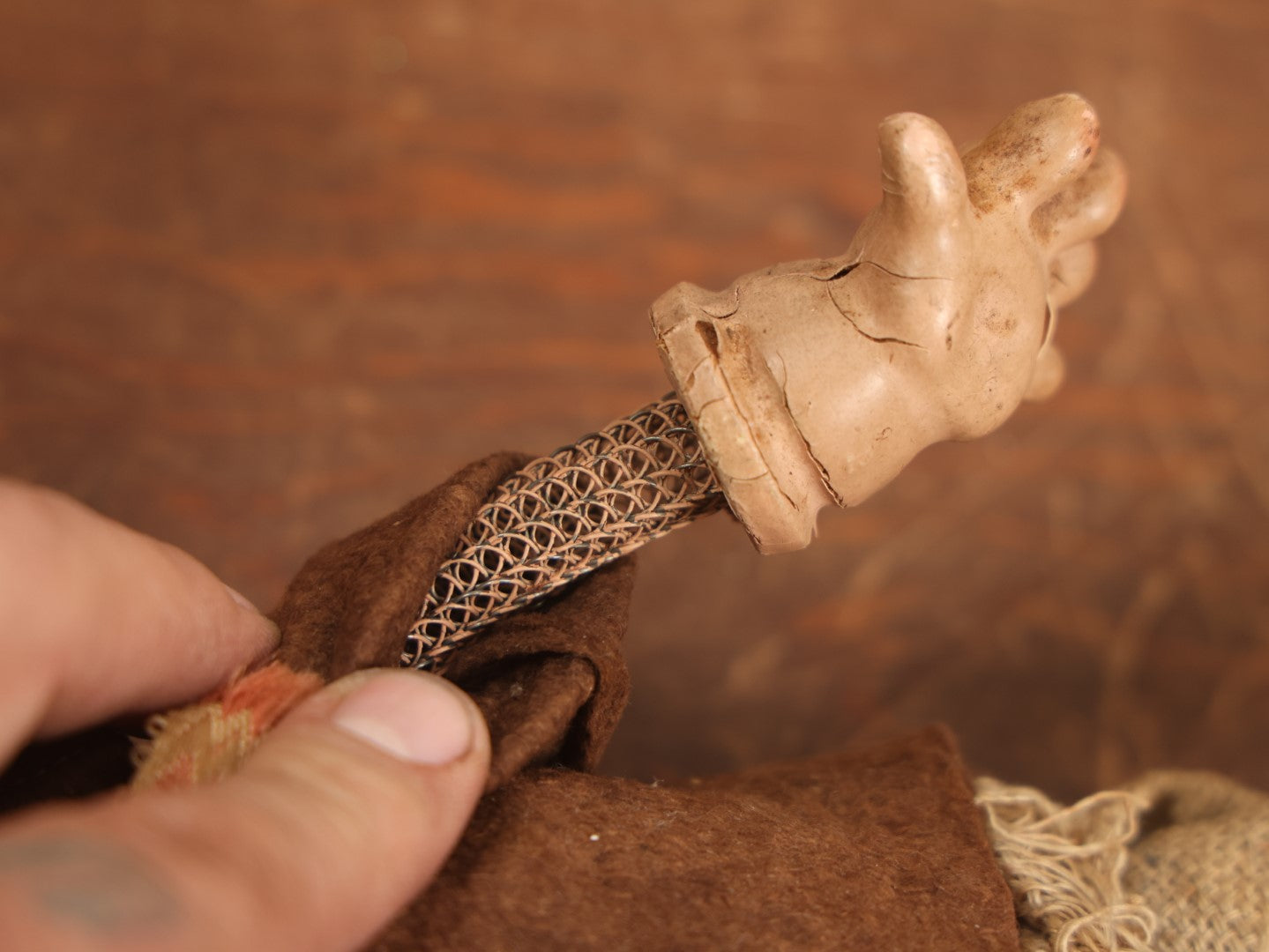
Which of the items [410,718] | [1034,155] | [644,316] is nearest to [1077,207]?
[1034,155]

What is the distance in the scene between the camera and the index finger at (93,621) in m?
0.43

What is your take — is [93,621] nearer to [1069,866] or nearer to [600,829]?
[600,829]

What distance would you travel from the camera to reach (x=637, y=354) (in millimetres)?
1299

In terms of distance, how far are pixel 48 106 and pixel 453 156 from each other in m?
0.43

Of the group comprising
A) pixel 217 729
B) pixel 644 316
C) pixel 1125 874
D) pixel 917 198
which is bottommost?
pixel 1125 874

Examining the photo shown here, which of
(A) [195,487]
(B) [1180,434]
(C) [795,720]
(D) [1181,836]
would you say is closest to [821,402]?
(D) [1181,836]

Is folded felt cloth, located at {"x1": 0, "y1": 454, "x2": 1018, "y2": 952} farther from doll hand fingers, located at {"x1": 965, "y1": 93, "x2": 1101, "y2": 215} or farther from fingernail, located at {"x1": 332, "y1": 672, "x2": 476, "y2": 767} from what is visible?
doll hand fingers, located at {"x1": 965, "y1": 93, "x2": 1101, "y2": 215}

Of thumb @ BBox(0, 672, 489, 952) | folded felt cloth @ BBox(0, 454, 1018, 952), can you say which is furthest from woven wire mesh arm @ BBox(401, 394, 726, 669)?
thumb @ BBox(0, 672, 489, 952)

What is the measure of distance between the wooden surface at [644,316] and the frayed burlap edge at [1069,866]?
486 millimetres

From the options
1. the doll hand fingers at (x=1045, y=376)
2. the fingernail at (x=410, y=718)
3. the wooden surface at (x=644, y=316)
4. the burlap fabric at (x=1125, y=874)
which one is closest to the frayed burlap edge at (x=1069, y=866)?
the burlap fabric at (x=1125, y=874)

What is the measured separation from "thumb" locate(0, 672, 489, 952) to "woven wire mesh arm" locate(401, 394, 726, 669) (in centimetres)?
12

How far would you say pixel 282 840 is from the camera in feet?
1.26

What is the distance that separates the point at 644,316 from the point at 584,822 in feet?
2.79

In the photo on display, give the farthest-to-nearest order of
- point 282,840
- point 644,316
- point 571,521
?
point 644,316, point 571,521, point 282,840
